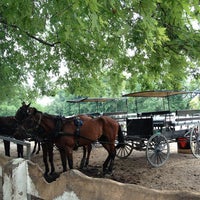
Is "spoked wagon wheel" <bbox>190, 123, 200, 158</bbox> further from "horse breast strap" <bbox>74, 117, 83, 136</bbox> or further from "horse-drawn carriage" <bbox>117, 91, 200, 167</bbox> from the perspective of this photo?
"horse breast strap" <bbox>74, 117, 83, 136</bbox>

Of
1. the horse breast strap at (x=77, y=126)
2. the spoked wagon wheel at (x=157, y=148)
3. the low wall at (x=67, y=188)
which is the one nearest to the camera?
the low wall at (x=67, y=188)

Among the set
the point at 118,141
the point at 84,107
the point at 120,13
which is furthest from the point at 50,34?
the point at 84,107

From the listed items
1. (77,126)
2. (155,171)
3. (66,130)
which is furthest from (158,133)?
(66,130)

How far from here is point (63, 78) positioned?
1270 cm

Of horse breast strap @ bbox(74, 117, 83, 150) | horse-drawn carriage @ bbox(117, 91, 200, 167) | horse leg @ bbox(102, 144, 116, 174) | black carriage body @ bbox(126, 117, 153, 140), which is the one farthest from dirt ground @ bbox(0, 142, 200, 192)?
horse breast strap @ bbox(74, 117, 83, 150)

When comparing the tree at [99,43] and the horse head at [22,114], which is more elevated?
the tree at [99,43]

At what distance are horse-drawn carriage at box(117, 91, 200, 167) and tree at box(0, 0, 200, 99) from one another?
1.15m

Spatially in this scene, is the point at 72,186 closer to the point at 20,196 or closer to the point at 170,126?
the point at 20,196

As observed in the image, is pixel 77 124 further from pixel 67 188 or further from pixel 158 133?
pixel 67 188

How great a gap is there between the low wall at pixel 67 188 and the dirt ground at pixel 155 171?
5.48m

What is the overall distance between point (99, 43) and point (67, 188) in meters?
6.29

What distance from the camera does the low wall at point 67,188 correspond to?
5.34ft

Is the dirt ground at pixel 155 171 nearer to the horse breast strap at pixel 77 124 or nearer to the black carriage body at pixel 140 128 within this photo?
the black carriage body at pixel 140 128

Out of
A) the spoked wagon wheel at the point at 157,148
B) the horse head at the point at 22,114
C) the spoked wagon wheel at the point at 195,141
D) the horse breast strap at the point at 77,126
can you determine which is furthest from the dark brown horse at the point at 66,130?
the spoked wagon wheel at the point at 195,141
